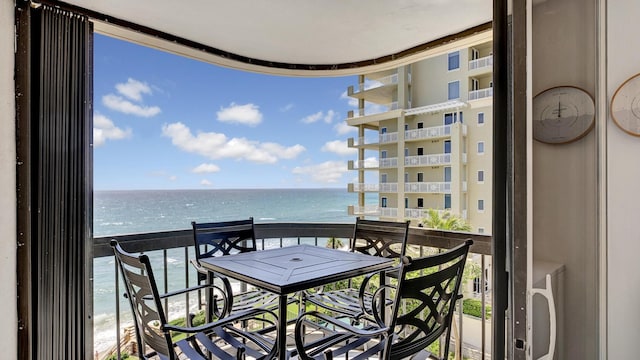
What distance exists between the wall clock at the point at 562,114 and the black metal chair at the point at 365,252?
4.04 feet

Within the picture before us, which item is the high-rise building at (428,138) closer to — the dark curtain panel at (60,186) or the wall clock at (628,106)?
the dark curtain panel at (60,186)

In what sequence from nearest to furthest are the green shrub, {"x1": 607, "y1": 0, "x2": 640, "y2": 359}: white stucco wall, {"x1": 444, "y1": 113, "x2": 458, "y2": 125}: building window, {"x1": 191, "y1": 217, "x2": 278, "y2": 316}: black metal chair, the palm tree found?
{"x1": 607, "y1": 0, "x2": 640, "y2": 359}: white stucco wall < {"x1": 191, "y1": 217, "x2": 278, "y2": 316}: black metal chair < the green shrub < the palm tree < {"x1": 444, "y1": 113, "x2": 458, "y2": 125}: building window

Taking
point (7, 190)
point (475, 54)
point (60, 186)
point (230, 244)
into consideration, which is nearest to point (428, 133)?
point (475, 54)

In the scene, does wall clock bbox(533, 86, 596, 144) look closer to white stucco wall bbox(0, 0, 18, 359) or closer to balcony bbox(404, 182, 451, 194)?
white stucco wall bbox(0, 0, 18, 359)

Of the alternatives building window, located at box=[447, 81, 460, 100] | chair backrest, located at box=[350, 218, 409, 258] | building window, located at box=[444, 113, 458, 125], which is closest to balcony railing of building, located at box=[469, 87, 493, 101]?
building window, located at box=[447, 81, 460, 100]

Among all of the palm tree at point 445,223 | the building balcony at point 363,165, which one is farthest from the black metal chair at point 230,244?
the building balcony at point 363,165

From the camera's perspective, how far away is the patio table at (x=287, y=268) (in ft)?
5.64

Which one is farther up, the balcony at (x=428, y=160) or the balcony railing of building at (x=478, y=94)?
the balcony railing of building at (x=478, y=94)

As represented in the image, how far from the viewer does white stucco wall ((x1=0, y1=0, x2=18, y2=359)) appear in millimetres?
1853

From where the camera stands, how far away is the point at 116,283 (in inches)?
96.6

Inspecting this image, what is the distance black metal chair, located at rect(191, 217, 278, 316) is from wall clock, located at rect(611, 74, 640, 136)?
212cm

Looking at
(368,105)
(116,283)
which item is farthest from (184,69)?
(116,283)

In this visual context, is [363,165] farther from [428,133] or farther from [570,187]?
[570,187]

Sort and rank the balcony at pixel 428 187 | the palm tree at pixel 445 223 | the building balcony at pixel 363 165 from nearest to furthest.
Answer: the palm tree at pixel 445 223 → the balcony at pixel 428 187 → the building balcony at pixel 363 165
